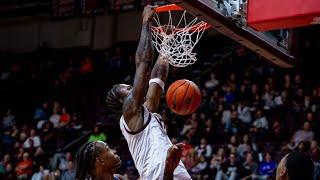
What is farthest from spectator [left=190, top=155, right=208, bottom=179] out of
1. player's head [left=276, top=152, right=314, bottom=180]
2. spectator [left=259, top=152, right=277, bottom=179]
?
player's head [left=276, top=152, right=314, bottom=180]

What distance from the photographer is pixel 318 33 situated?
14312mm

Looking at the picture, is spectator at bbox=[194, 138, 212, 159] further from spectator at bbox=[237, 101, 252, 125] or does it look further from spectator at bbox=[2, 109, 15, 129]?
spectator at bbox=[2, 109, 15, 129]

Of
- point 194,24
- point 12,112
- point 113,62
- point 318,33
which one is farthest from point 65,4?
point 194,24

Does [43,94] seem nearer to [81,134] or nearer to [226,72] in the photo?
[81,134]

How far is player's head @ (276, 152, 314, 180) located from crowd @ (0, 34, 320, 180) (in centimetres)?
660

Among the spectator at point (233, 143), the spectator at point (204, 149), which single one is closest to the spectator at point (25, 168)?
the spectator at point (204, 149)

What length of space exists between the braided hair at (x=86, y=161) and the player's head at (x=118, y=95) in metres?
0.94

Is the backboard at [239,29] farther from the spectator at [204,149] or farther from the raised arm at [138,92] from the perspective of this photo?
the spectator at [204,149]

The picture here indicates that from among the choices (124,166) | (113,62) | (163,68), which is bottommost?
(124,166)

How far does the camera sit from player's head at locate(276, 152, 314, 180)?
319cm

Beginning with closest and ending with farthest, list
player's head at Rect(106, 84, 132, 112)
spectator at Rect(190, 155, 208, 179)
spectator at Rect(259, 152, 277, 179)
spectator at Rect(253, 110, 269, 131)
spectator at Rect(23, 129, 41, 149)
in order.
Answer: player's head at Rect(106, 84, 132, 112)
spectator at Rect(259, 152, 277, 179)
spectator at Rect(190, 155, 208, 179)
spectator at Rect(253, 110, 269, 131)
spectator at Rect(23, 129, 41, 149)

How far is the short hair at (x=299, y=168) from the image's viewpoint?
319 centimetres

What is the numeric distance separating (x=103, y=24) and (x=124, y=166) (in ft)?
22.7

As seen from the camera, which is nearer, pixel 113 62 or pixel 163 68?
pixel 163 68
